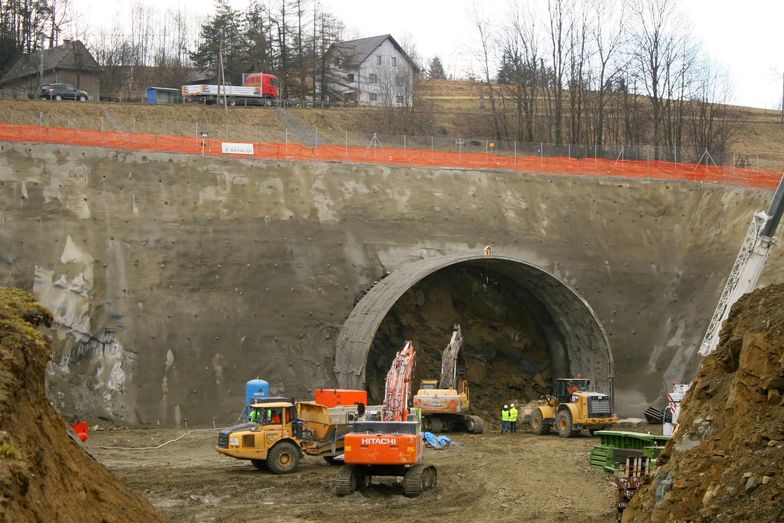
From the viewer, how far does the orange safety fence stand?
30.9m

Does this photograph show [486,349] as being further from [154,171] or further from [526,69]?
[526,69]

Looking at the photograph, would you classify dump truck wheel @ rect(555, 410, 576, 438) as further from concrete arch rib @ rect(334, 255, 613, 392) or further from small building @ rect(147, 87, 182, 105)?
small building @ rect(147, 87, 182, 105)

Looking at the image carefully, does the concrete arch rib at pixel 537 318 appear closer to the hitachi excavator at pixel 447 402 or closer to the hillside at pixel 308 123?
the hitachi excavator at pixel 447 402

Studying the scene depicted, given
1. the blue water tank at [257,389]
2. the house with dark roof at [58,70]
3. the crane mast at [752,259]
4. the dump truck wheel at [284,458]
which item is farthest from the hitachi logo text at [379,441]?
the house with dark roof at [58,70]

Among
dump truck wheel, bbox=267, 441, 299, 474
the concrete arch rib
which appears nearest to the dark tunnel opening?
the concrete arch rib

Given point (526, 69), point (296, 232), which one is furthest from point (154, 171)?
point (526, 69)

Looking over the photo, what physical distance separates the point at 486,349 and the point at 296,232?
27.9 feet

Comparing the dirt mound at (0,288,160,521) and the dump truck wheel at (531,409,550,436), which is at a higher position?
the dirt mound at (0,288,160,521)

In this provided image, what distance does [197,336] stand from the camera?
29.2 meters

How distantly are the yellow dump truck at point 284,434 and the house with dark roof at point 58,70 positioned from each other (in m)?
42.0

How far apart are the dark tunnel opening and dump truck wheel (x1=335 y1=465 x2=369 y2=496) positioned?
1347cm

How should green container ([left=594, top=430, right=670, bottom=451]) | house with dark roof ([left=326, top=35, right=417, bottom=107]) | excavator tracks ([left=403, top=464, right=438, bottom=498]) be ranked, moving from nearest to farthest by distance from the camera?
1. excavator tracks ([left=403, top=464, right=438, bottom=498])
2. green container ([left=594, top=430, right=670, bottom=451])
3. house with dark roof ([left=326, top=35, right=417, bottom=107])

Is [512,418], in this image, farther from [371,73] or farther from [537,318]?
[371,73]

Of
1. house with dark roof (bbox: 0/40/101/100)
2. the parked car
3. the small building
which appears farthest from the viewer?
house with dark roof (bbox: 0/40/101/100)
